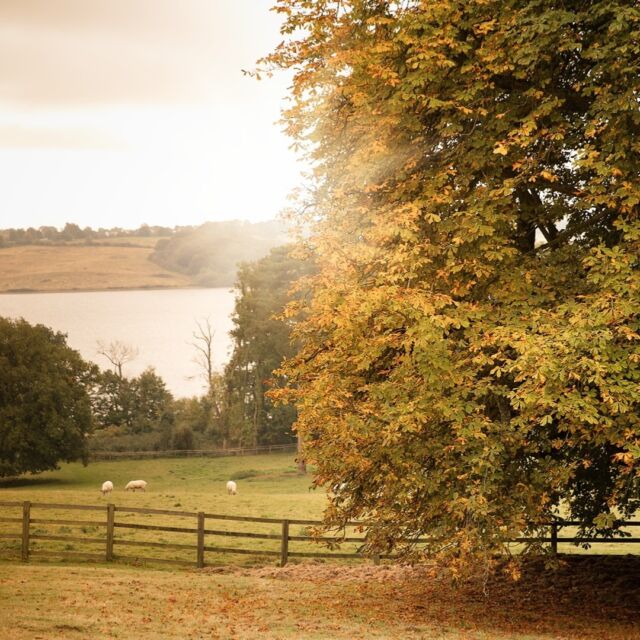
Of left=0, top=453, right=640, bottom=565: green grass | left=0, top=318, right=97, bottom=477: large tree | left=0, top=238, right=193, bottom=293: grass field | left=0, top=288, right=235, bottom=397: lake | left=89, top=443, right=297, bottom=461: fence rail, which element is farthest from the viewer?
left=0, top=238, right=193, bottom=293: grass field

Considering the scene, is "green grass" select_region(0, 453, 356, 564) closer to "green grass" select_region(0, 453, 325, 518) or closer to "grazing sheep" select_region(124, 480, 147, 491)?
"green grass" select_region(0, 453, 325, 518)

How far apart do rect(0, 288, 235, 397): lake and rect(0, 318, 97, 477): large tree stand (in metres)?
19.1

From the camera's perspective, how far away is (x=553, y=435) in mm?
13055

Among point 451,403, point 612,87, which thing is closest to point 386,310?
point 451,403

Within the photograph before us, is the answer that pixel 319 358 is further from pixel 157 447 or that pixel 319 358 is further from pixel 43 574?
pixel 157 447

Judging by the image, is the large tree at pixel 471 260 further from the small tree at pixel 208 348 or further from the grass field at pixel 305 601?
the small tree at pixel 208 348

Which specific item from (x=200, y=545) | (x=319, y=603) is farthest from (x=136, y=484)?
(x=319, y=603)

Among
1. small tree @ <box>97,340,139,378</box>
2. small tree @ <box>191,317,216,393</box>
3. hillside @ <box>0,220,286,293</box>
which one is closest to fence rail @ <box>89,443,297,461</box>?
small tree @ <box>191,317,216,393</box>

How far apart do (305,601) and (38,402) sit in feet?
139

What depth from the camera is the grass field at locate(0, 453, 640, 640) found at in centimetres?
1182

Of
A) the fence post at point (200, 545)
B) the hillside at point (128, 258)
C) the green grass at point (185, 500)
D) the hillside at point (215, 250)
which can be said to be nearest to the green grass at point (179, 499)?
the green grass at point (185, 500)

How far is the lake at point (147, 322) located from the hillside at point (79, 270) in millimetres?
1607

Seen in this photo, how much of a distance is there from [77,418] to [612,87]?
4849 centimetres

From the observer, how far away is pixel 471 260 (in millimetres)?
11914
